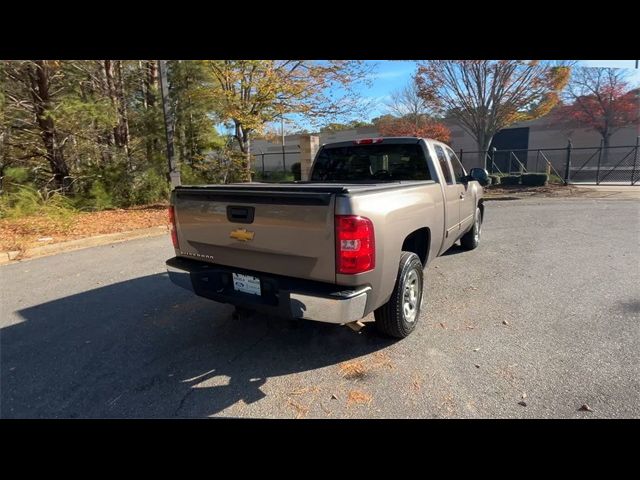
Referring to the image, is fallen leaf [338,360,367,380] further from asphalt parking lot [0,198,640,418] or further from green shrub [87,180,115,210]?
green shrub [87,180,115,210]

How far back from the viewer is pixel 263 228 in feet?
9.16

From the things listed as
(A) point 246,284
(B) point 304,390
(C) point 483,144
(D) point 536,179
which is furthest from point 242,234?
(C) point 483,144

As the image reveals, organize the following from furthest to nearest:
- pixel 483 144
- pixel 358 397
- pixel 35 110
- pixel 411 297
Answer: pixel 483 144, pixel 35 110, pixel 411 297, pixel 358 397

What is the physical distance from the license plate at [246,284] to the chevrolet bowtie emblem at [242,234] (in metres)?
0.30

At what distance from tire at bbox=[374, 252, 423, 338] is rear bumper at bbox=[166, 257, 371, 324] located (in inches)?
23.3

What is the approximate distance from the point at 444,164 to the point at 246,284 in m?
3.21

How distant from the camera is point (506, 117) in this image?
17.8m

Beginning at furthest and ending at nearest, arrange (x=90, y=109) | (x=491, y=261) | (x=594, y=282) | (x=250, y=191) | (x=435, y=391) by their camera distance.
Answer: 1. (x=90, y=109)
2. (x=491, y=261)
3. (x=594, y=282)
4. (x=250, y=191)
5. (x=435, y=391)

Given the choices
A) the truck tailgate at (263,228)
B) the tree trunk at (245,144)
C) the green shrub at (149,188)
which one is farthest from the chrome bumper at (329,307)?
the tree trunk at (245,144)

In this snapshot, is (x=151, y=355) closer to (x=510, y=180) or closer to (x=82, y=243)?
(x=82, y=243)

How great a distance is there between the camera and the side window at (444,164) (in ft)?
15.3
